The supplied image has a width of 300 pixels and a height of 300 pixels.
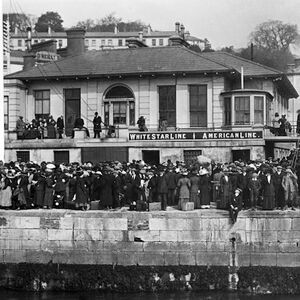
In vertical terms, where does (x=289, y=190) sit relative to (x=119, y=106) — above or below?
below

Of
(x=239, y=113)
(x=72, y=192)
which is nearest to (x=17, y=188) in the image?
(x=72, y=192)

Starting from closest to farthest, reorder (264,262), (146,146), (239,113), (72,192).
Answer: (264,262) < (72,192) < (146,146) < (239,113)

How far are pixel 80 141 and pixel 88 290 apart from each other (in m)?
13.6

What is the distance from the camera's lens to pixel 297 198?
22.8m

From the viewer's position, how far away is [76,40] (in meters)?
45.6

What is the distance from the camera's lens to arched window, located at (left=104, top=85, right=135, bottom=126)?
39.3 m

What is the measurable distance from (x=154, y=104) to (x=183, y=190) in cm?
1641

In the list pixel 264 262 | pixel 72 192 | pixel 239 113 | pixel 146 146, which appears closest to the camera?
pixel 264 262

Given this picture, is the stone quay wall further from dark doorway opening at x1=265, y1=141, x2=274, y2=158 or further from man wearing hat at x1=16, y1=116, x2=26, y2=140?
man wearing hat at x1=16, y1=116, x2=26, y2=140

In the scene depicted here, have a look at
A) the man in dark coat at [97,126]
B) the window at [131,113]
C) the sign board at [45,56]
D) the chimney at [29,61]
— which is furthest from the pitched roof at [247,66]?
the sign board at [45,56]

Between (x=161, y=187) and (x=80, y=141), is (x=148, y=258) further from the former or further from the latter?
(x=80, y=141)

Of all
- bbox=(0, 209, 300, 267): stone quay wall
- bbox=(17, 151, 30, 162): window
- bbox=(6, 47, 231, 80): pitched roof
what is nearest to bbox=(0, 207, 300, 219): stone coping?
bbox=(0, 209, 300, 267): stone quay wall

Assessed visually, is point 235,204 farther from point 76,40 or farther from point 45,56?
point 45,56

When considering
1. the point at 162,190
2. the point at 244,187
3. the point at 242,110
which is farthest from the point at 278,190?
the point at 242,110
